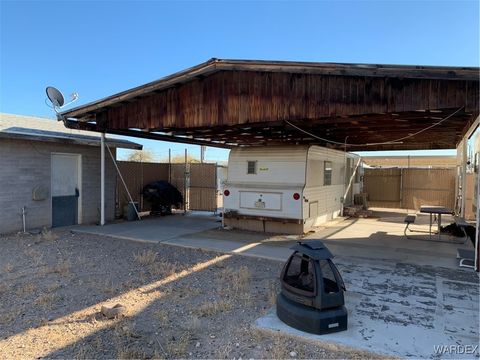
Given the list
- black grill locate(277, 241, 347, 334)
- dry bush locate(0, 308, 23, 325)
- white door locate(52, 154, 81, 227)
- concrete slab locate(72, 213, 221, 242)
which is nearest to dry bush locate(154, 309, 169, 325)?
black grill locate(277, 241, 347, 334)

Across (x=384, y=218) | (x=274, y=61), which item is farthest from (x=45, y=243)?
(x=384, y=218)

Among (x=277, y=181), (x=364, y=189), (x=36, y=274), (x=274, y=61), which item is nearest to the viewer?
(x=36, y=274)

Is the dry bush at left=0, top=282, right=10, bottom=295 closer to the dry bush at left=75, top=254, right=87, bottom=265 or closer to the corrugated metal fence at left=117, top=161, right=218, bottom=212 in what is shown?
the dry bush at left=75, top=254, right=87, bottom=265

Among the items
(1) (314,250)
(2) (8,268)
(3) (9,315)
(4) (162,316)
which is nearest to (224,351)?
(4) (162,316)

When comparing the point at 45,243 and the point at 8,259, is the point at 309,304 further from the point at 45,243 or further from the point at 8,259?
the point at 45,243

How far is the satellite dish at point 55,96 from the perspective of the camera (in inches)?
390

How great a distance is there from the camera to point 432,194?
16.6 m

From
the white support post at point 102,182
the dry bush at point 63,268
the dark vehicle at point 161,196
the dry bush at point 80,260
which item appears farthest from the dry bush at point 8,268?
the dark vehicle at point 161,196

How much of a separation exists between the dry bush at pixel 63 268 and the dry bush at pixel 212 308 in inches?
109

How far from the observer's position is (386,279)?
18.5ft

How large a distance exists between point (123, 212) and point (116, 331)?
921 cm

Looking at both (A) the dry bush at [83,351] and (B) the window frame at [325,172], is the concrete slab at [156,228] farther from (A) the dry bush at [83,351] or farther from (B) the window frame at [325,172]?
(A) the dry bush at [83,351]

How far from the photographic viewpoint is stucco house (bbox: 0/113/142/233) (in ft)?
30.4

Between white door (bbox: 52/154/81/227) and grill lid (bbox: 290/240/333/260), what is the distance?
8802mm
